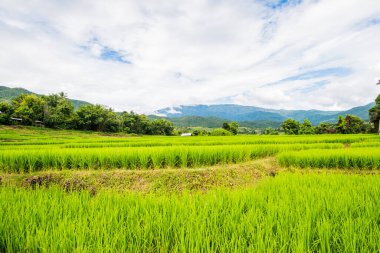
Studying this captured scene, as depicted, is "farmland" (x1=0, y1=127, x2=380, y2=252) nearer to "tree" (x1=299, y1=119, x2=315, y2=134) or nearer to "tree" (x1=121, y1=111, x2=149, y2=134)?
"tree" (x1=299, y1=119, x2=315, y2=134)

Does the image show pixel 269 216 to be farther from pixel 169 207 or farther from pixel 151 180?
pixel 151 180

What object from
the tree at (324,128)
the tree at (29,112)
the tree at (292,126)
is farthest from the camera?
the tree at (292,126)

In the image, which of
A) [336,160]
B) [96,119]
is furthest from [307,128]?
[96,119]

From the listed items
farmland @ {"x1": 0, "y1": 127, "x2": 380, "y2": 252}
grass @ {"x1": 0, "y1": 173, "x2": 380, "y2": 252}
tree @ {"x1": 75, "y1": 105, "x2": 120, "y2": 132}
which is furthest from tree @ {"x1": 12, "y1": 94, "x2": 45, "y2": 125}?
grass @ {"x1": 0, "y1": 173, "x2": 380, "y2": 252}

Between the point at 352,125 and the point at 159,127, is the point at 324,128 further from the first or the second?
the point at 159,127

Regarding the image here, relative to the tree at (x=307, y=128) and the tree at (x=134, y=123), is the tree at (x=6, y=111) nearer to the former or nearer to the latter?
the tree at (x=134, y=123)

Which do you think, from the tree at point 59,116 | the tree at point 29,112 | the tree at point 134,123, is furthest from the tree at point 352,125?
the tree at point 29,112

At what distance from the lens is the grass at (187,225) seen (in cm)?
158

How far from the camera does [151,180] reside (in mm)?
5812

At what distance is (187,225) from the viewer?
1835 mm

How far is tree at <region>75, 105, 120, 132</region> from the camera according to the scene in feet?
144

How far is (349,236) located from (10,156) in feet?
28.0

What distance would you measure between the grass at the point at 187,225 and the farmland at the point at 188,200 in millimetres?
12

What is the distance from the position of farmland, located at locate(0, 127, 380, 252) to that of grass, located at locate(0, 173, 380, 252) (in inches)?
0.5
